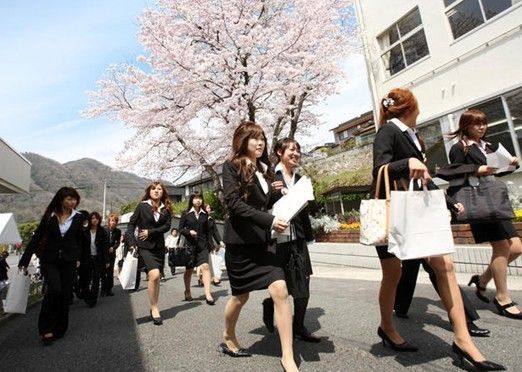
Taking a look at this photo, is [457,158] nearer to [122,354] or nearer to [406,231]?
[406,231]

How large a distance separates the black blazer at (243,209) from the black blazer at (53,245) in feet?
8.40

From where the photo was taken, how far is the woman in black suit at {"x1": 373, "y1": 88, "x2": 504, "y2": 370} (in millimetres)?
2188

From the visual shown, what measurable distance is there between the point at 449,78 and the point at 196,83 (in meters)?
8.18

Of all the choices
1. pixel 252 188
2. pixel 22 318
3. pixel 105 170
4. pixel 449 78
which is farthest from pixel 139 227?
pixel 105 170

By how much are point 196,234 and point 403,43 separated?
894 centimetres

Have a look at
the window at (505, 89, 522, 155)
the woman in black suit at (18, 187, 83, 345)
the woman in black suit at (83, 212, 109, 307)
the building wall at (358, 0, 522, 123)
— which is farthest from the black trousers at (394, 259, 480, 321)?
the building wall at (358, 0, 522, 123)

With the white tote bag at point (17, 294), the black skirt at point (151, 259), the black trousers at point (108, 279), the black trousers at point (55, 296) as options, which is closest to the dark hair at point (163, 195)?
the black skirt at point (151, 259)

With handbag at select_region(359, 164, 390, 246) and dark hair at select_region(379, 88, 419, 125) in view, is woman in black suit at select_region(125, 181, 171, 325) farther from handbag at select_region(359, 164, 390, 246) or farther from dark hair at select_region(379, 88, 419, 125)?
dark hair at select_region(379, 88, 419, 125)

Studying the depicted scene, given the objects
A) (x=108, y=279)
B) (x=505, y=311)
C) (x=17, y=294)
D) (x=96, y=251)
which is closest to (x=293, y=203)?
(x=505, y=311)

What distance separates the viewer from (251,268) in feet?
8.67

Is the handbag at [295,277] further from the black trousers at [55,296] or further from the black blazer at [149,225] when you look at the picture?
the black trousers at [55,296]

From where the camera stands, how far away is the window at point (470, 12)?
27.0 ft

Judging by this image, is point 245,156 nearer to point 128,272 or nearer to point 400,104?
point 400,104

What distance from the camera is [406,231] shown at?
2.14 meters
